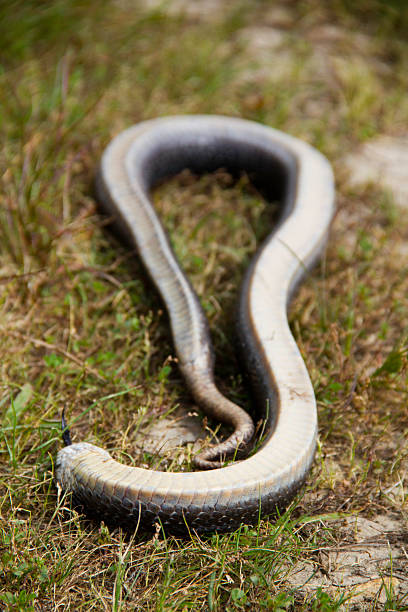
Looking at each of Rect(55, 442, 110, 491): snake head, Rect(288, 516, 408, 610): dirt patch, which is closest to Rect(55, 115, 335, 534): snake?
Rect(55, 442, 110, 491): snake head

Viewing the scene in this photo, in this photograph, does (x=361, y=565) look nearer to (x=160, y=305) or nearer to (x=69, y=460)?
(x=69, y=460)

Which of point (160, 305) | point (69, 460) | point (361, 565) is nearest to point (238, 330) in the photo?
point (160, 305)

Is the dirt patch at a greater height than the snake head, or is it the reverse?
the snake head

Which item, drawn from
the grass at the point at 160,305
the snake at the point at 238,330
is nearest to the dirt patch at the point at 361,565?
the grass at the point at 160,305

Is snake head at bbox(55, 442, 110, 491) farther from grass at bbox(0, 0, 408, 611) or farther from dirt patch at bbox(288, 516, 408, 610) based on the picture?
dirt patch at bbox(288, 516, 408, 610)

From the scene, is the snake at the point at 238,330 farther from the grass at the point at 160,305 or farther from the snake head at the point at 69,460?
the grass at the point at 160,305
